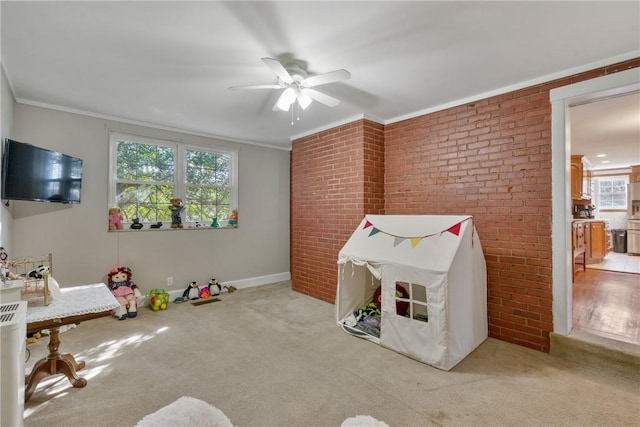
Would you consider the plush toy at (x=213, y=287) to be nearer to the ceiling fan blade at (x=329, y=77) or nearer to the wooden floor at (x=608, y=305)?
the ceiling fan blade at (x=329, y=77)

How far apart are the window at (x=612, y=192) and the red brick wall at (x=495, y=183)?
24.2 feet

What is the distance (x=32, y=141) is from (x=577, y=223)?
7764 mm

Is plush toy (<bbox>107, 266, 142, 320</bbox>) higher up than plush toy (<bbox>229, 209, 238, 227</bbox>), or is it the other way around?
plush toy (<bbox>229, 209, 238, 227</bbox>)

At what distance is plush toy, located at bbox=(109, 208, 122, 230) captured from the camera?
379 centimetres

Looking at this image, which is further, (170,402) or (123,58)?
(123,58)

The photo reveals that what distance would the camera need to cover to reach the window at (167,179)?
3.94 meters

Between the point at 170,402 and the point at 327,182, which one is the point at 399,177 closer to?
the point at 327,182

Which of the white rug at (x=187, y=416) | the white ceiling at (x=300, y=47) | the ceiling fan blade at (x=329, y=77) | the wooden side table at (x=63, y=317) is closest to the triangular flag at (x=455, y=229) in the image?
the white ceiling at (x=300, y=47)

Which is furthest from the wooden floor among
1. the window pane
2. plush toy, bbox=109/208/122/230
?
plush toy, bbox=109/208/122/230

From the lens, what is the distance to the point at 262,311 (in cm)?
377

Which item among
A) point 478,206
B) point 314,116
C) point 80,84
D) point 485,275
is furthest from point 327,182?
point 80,84

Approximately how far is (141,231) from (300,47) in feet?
10.9

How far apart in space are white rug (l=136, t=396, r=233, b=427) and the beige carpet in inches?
3.4

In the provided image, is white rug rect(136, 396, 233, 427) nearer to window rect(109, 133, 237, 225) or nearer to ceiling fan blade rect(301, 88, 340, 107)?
ceiling fan blade rect(301, 88, 340, 107)
